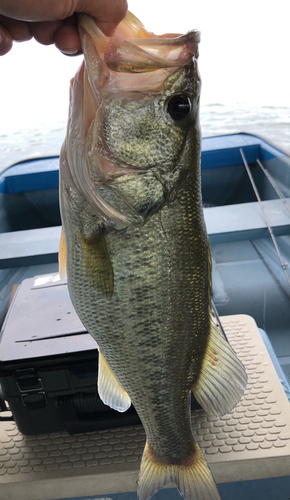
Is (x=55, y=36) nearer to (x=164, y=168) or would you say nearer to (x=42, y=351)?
(x=164, y=168)

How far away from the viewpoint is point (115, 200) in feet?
2.85

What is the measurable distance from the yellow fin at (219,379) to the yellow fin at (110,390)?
191 millimetres

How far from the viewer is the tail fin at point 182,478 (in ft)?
3.60

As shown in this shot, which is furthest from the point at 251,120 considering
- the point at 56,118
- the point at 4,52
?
the point at 4,52

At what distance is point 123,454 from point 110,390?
1.40ft

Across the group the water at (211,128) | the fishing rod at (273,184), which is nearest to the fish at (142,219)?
Result: the fishing rod at (273,184)

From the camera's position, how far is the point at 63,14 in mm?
744

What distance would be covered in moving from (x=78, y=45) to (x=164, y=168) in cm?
35

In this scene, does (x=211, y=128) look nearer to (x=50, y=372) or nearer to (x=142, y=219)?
(x=50, y=372)

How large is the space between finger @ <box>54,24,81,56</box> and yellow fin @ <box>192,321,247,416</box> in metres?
0.76

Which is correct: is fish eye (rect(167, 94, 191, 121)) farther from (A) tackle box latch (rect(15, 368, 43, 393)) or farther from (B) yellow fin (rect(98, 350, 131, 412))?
(A) tackle box latch (rect(15, 368, 43, 393))

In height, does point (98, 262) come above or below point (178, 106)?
below

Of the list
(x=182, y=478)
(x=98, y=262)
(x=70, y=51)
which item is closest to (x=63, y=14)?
(x=70, y=51)

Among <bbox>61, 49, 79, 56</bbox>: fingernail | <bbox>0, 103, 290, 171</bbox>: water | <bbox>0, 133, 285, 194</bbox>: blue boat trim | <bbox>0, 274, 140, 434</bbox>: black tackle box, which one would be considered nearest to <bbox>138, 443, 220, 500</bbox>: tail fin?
<bbox>0, 274, 140, 434</bbox>: black tackle box
